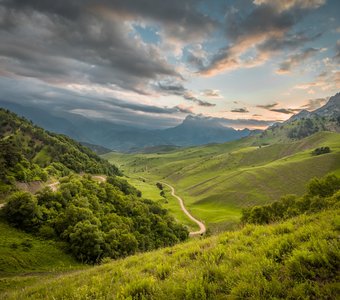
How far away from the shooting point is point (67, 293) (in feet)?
36.3

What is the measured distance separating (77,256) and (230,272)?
60292 millimetres

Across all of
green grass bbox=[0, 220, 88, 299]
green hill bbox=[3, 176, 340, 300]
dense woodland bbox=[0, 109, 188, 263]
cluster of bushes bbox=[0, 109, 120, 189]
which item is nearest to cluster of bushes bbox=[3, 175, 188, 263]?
dense woodland bbox=[0, 109, 188, 263]

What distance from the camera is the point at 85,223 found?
66062mm

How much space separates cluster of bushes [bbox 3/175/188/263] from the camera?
6216cm

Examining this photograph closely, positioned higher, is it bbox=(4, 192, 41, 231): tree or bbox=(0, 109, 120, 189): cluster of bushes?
bbox=(0, 109, 120, 189): cluster of bushes

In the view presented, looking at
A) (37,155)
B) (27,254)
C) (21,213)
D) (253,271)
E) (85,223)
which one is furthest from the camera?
(37,155)

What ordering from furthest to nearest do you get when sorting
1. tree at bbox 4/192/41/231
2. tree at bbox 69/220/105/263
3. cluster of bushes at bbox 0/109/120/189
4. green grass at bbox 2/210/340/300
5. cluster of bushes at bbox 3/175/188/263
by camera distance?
cluster of bushes at bbox 0/109/120/189
tree at bbox 4/192/41/231
cluster of bushes at bbox 3/175/188/263
tree at bbox 69/220/105/263
green grass at bbox 2/210/340/300

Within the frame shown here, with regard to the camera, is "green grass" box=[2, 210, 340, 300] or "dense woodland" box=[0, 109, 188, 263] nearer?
"green grass" box=[2, 210, 340, 300]

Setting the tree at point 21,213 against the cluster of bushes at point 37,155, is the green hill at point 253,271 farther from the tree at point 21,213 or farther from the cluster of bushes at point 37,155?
the cluster of bushes at point 37,155

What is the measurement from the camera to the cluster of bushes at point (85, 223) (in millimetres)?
62156

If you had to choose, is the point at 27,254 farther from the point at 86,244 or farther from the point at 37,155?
the point at 37,155

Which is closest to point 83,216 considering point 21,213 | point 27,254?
point 21,213

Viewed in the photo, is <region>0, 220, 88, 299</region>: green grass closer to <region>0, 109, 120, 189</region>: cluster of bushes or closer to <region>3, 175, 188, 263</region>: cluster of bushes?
<region>3, 175, 188, 263</region>: cluster of bushes

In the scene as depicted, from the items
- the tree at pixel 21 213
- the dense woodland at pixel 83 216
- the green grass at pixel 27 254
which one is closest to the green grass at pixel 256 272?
the dense woodland at pixel 83 216
